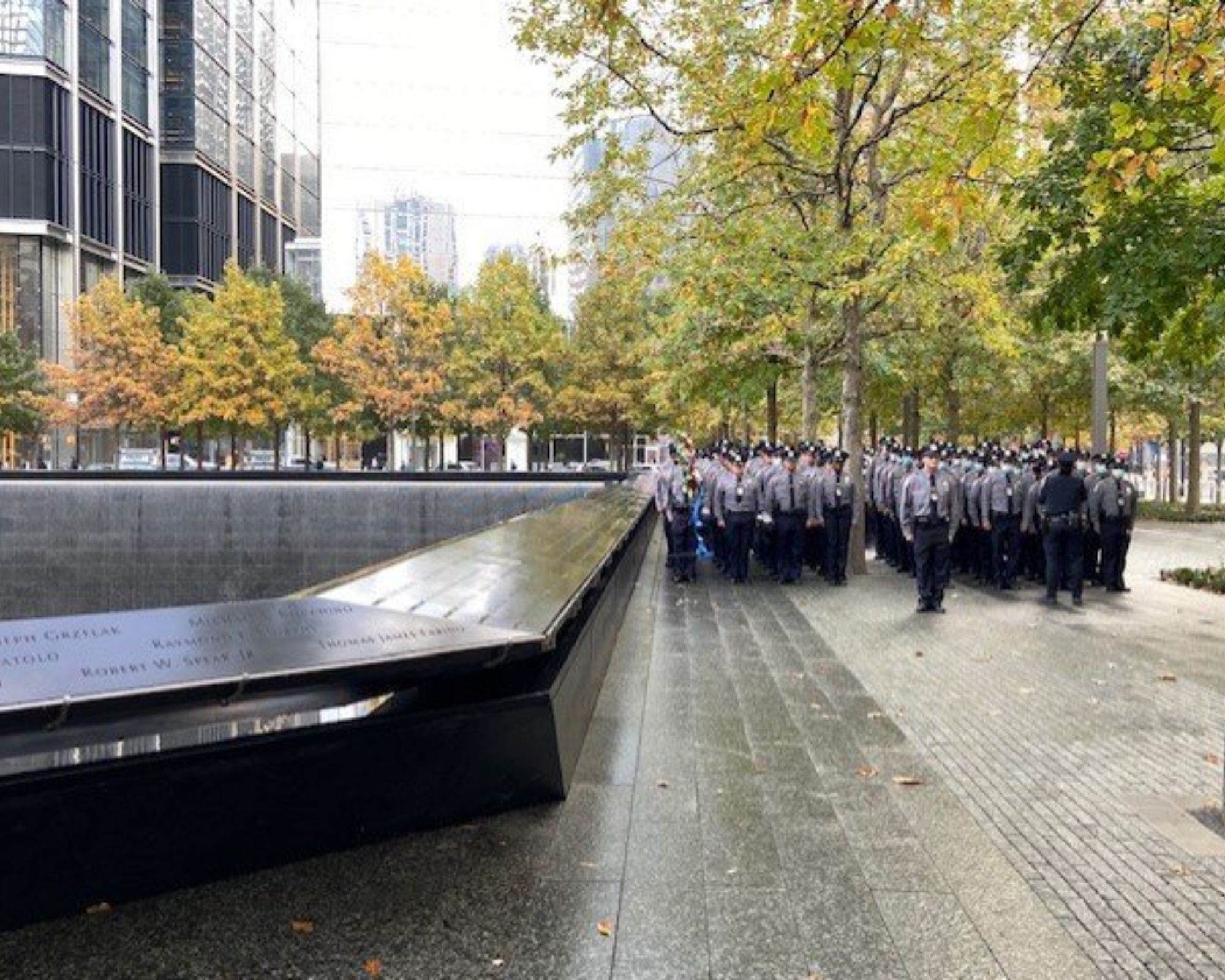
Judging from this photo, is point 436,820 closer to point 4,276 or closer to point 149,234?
point 4,276

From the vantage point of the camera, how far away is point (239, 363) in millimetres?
47812

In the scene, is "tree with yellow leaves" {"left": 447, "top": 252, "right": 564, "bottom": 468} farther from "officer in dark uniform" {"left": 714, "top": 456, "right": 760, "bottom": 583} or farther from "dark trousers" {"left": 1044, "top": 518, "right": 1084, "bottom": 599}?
"dark trousers" {"left": 1044, "top": 518, "right": 1084, "bottom": 599}

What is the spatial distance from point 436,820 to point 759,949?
1.57m

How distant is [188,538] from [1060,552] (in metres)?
18.8

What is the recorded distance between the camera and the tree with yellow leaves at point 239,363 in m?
47.6

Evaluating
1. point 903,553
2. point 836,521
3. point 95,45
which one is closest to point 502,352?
point 95,45

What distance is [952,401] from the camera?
1228 inches

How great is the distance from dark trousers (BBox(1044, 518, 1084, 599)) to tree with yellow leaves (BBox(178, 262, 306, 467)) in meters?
37.3

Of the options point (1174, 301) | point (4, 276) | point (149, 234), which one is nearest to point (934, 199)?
point (1174, 301)

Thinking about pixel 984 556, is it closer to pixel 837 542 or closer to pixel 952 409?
pixel 837 542

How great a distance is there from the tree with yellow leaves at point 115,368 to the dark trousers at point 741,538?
35.8 meters

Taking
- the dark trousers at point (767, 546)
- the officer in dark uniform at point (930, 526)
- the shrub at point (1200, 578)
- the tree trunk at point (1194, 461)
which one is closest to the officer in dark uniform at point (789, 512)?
the dark trousers at point (767, 546)

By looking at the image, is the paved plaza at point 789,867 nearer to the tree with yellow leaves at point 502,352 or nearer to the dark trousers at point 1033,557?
the dark trousers at point 1033,557

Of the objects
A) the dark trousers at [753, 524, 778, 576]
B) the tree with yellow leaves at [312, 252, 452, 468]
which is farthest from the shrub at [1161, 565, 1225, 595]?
the tree with yellow leaves at [312, 252, 452, 468]
